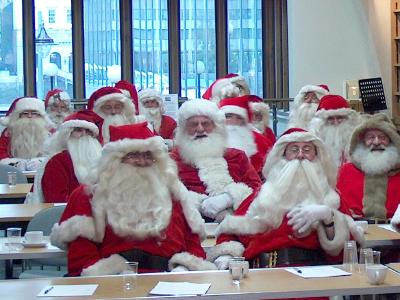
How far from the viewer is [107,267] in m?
4.55

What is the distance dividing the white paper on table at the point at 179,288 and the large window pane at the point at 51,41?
1073cm

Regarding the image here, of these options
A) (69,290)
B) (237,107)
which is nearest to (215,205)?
(69,290)

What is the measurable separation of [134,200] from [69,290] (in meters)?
0.94

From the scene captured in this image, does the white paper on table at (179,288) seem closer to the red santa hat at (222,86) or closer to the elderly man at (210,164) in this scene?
the elderly man at (210,164)

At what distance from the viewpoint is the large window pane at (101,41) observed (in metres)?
14.5

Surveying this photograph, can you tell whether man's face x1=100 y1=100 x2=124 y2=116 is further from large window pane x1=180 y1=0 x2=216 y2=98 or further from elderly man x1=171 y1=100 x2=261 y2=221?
large window pane x1=180 y1=0 x2=216 y2=98

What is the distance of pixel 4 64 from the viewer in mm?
14523

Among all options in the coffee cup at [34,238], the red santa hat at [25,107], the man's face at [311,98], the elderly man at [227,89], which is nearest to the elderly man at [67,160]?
the coffee cup at [34,238]

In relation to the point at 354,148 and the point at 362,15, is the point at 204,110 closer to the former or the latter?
the point at 354,148

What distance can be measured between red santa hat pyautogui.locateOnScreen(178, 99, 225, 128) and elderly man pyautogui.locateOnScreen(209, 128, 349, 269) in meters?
2.23

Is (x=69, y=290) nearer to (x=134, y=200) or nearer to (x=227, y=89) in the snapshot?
(x=134, y=200)

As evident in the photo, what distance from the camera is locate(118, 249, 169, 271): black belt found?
4.67 m

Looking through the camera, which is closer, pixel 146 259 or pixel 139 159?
pixel 146 259

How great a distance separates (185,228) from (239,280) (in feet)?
2.67
